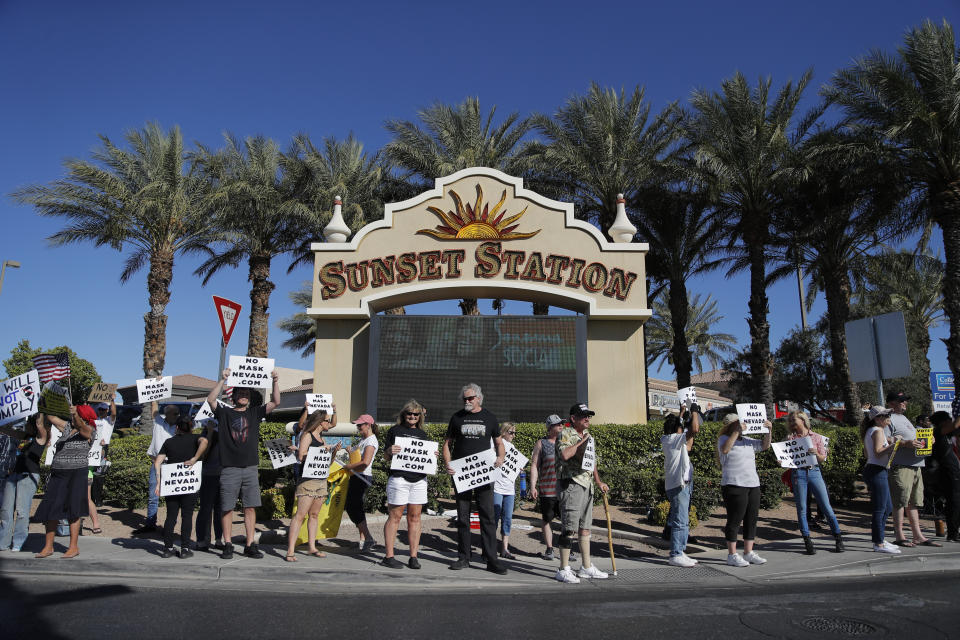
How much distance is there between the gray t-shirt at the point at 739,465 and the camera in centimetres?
726

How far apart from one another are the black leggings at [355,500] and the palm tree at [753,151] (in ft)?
44.1

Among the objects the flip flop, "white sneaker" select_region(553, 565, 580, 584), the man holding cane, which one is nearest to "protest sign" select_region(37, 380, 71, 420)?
the man holding cane

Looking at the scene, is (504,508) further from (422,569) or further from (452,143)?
(452,143)

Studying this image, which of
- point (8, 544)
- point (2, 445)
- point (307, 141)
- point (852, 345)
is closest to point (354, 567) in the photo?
point (8, 544)

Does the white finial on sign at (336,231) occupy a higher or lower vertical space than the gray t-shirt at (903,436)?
higher

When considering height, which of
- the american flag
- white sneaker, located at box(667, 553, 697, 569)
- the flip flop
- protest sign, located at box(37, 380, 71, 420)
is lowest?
white sneaker, located at box(667, 553, 697, 569)

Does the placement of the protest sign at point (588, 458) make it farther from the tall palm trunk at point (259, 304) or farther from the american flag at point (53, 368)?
the tall palm trunk at point (259, 304)

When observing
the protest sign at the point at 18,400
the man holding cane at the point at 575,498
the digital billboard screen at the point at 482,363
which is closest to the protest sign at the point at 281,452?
the protest sign at the point at 18,400

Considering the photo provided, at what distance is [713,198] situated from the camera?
18.2 metres

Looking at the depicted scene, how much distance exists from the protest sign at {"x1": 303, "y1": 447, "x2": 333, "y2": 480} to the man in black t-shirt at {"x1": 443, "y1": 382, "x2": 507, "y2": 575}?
1.51 m

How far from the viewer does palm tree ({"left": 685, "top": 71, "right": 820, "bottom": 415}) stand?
1806 centimetres

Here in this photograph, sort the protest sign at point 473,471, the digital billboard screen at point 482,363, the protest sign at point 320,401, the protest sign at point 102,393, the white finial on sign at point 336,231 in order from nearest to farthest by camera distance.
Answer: the protest sign at point 473,471
the protest sign at point 320,401
the protest sign at point 102,393
the digital billboard screen at point 482,363
the white finial on sign at point 336,231

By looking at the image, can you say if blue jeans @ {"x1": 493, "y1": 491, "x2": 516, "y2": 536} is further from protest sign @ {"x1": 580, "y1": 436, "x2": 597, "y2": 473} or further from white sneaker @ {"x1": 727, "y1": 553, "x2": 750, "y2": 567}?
white sneaker @ {"x1": 727, "y1": 553, "x2": 750, "y2": 567}

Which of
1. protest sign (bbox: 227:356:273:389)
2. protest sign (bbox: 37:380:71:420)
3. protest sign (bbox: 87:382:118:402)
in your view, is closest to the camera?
protest sign (bbox: 37:380:71:420)
